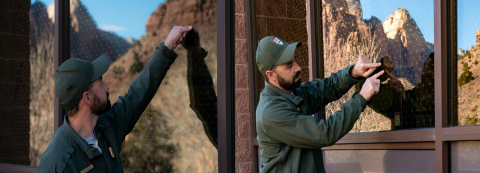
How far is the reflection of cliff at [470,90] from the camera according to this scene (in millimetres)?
3463

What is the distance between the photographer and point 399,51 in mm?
4102

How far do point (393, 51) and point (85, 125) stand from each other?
7.69ft

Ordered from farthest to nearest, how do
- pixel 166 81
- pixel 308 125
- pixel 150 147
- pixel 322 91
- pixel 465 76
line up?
1. pixel 150 147
2. pixel 166 81
3. pixel 322 91
4. pixel 465 76
5. pixel 308 125

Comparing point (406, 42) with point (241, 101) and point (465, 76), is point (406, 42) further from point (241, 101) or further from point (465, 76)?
point (241, 101)

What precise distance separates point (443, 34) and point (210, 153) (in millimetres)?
2566

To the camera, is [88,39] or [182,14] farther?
[88,39]

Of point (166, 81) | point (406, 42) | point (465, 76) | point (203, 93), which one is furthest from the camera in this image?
point (166, 81)

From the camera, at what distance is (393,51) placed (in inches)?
163

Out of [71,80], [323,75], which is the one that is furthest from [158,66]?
[323,75]

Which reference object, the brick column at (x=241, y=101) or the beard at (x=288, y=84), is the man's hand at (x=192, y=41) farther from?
the beard at (x=288, y=84)

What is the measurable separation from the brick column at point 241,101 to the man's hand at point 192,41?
779 millimetres
